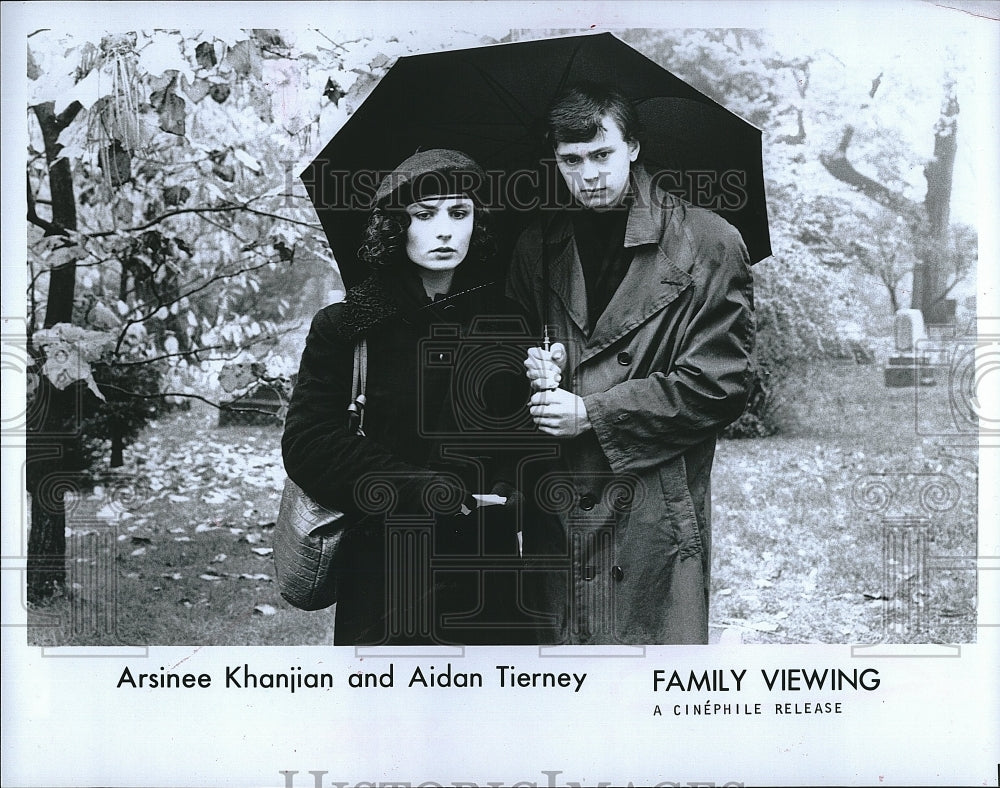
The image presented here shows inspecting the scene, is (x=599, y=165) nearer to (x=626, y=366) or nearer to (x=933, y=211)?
(x=626, y=366)

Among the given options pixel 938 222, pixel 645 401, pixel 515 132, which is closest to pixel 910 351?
pixel 938 222

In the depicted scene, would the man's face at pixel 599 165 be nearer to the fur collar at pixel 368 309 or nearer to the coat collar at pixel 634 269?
the coat collar at pixel 634 269

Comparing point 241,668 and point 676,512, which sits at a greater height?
point 676,512

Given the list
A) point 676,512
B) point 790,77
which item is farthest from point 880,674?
point 790,77

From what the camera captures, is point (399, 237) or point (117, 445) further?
point (117, 445)

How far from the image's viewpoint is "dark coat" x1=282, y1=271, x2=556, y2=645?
4871 mm

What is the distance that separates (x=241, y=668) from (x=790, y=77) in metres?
3.64

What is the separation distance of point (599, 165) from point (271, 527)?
219cm

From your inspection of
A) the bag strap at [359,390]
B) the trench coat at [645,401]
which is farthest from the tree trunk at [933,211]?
the bag strap at [359,390]

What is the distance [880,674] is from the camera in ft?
16.5

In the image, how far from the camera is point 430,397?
4.88m

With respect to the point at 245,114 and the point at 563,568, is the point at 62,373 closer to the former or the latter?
the point at 245,114

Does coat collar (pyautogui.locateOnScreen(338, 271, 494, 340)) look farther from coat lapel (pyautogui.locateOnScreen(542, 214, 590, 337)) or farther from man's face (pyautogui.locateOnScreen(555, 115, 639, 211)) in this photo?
man's face (pyautogui.locateOnScreen(555, 115, 639, 211))

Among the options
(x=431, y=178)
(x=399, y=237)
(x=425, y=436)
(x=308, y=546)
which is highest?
(x=431, y=178)
